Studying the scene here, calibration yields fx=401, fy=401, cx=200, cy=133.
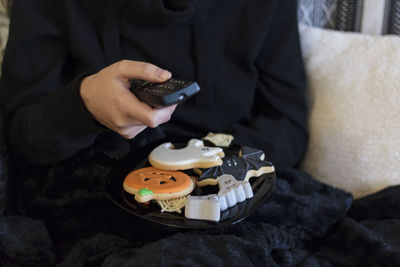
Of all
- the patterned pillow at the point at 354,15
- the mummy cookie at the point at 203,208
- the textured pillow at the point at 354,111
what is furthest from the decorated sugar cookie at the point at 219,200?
the patterned pillow at the point at 354,15

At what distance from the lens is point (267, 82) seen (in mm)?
874

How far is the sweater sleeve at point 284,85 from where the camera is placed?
2.76ft

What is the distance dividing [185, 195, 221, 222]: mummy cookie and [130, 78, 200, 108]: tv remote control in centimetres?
13

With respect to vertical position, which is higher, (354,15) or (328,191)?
(354,15)

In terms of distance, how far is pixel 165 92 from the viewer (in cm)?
46

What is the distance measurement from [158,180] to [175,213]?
0.19ft

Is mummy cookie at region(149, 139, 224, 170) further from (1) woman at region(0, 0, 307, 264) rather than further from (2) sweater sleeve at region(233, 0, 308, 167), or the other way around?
Result: (2) sweater sleeve at region(233, 0, 308, 167)

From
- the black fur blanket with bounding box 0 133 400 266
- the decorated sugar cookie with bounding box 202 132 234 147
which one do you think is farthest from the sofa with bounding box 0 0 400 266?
the decorated sugar cookie with bounding box 202 132 234 147

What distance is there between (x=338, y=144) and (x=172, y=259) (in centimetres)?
48

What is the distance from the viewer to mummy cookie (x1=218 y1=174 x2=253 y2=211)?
513 mm

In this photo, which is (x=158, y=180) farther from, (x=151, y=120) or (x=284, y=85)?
(x=284, y=85)

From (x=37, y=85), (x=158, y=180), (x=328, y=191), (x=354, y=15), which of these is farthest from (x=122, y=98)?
(x=354, y=15)

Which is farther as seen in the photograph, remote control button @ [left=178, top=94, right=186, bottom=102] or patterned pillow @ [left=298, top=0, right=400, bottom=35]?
patterned pillow @ [left=298, top=0, right=400, bottom=35]

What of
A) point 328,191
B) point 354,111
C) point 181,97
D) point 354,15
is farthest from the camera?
point 354,15
